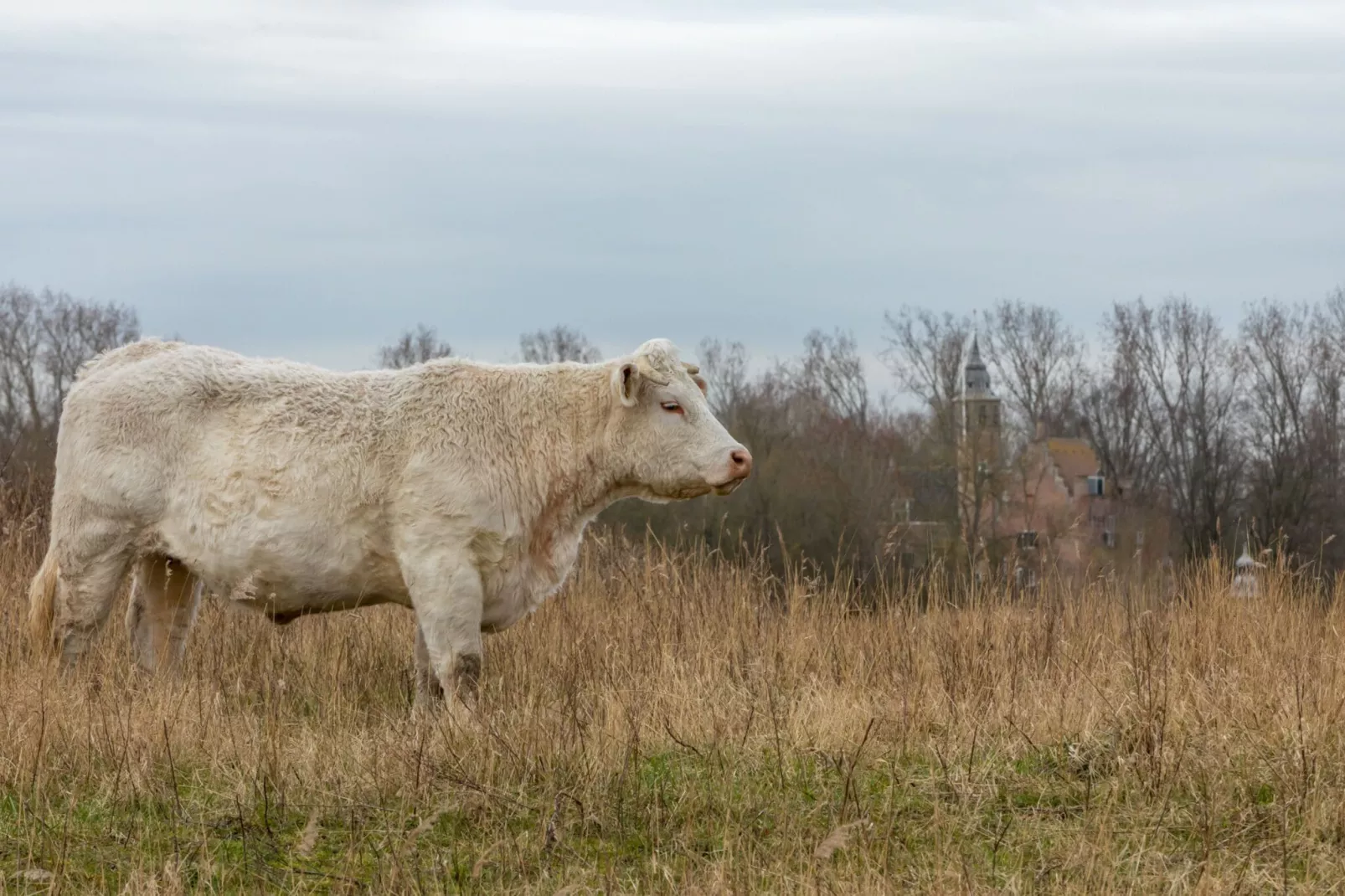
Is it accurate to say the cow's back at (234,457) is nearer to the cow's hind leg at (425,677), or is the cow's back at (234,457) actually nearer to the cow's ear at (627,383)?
the cow's hind leg at (425,677)

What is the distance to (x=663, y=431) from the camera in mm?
7863

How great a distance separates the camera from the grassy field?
495 cm

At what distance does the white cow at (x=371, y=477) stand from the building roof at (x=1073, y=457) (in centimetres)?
6882

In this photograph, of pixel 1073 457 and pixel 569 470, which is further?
pixel 1073 457

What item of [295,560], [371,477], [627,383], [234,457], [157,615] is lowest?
[157,615]

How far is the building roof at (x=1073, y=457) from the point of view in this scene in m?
76.0

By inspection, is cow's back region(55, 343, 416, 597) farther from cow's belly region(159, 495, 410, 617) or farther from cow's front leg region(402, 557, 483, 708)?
cow's front leg region(402, 557, 483, 708)

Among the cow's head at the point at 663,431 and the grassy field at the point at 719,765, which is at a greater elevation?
the cow's head at the point at 663,431

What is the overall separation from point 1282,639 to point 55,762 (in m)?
6.23

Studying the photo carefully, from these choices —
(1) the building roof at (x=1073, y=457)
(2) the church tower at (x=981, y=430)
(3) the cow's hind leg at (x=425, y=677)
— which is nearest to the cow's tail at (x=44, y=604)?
(3) the cow's hind leg at (x=425, y=677)

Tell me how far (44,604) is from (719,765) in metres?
4.29

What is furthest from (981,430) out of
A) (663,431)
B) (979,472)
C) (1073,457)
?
(663,431)

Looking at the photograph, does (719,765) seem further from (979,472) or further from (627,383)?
(979,472)

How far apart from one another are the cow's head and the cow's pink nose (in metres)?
0.04
